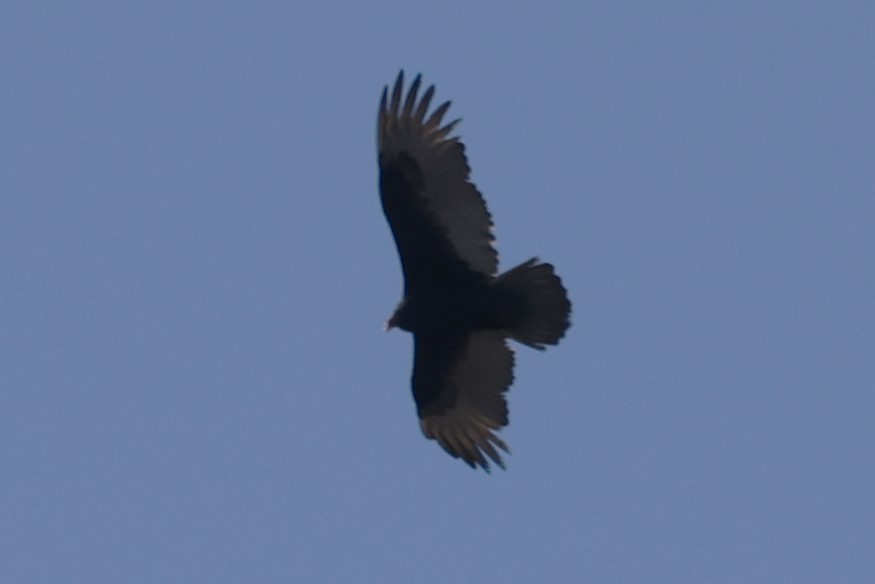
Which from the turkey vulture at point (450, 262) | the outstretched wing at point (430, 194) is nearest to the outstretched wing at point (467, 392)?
the turkey vulture at point (450, 262)

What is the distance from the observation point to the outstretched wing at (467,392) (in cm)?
2056

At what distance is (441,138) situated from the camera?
19984 mm

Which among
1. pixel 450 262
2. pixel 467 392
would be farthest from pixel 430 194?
pixel 467 392

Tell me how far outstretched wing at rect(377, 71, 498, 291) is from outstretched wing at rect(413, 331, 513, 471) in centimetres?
73

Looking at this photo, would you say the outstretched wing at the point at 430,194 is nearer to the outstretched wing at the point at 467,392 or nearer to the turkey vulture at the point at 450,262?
the turkey vulture at the point at 450,262

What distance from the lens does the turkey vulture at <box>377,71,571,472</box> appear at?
65.2ft

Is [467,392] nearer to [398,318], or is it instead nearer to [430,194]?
[398,318]

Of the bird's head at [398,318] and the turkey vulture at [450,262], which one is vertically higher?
the turkey vulture at [450,262]

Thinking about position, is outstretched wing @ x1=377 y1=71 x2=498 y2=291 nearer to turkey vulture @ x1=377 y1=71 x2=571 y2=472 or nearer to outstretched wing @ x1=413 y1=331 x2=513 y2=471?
turkey vulture @ x1=377 y1=71 x2=571 y2=472

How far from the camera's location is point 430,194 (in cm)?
1991

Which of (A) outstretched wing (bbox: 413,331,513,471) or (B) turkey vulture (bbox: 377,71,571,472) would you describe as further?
(A) outstretched wing (bbox: 413,331,513,471)

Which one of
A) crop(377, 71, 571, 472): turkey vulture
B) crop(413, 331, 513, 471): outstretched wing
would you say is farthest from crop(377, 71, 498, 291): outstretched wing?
crop(413, 331, 513, 471): outstretched wing

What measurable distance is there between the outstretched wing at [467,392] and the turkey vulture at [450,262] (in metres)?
0.01

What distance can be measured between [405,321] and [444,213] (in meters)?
0.87
